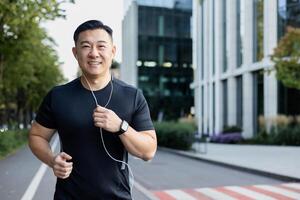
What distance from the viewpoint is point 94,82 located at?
2742 mm

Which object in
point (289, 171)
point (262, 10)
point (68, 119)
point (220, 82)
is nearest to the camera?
point (68, 119)

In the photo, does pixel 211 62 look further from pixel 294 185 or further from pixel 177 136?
pixel 294 185

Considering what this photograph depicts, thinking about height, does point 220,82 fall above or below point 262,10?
below

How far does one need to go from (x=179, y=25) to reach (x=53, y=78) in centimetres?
3691

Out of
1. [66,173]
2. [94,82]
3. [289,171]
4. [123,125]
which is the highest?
[94,82]

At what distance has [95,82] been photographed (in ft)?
9.00

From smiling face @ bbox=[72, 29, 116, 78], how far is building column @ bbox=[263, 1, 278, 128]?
3617 centimetres

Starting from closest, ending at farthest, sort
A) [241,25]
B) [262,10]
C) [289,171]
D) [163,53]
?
[289,171]
[262,10]
[241,25]
[163,53]

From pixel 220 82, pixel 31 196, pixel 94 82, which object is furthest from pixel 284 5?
pixel 94 82

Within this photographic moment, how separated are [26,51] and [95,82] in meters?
21.7

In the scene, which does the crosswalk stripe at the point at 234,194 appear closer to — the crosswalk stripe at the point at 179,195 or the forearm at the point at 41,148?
the crosswalk stripe at the point at 179,195

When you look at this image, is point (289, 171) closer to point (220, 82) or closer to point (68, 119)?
point (68, 119)

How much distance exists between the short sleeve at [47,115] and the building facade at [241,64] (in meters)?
31.2

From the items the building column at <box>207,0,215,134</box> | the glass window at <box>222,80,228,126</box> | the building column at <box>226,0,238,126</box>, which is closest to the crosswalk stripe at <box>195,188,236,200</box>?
the building column at <box>226,0,238,126</box>
